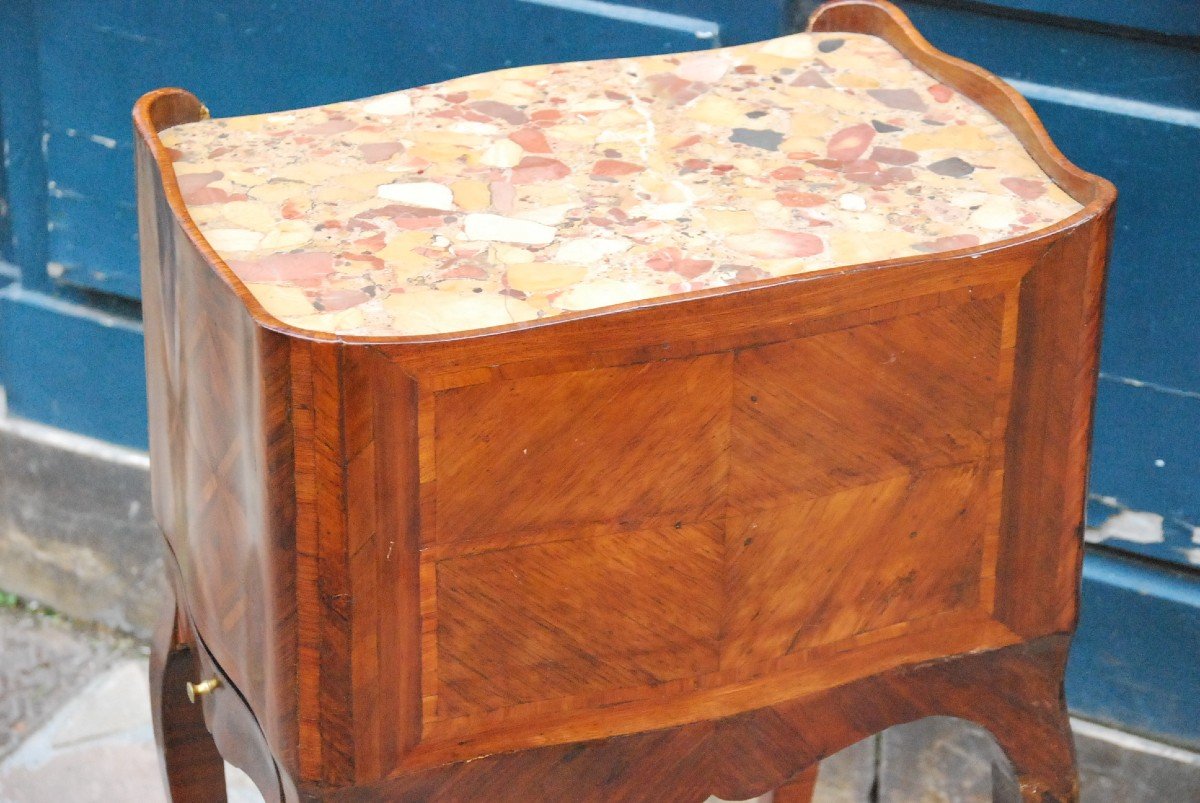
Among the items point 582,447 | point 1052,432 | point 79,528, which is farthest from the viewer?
point 79,528

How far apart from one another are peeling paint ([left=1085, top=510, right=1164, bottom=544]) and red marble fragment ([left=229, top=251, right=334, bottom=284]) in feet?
3.24

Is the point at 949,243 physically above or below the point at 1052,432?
above

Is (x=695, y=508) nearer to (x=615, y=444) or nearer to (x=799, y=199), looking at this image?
(x=615, y=444)

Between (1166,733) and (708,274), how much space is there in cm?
103

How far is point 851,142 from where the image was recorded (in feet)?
3.97

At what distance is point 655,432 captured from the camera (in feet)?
3.23

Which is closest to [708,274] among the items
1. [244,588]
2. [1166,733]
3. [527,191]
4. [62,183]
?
[527,191]

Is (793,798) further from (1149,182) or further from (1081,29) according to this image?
(1081,29)

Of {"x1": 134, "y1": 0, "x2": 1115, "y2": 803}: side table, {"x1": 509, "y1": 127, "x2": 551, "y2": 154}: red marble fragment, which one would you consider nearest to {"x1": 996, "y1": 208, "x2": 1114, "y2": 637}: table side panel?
{"x1": 134, "y1": 0, "x2": 1115, "y2": 803}: side table

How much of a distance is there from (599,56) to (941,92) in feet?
1.61

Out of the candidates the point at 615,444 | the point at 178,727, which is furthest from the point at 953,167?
the point at 178,727

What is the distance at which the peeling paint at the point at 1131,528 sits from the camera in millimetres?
1684

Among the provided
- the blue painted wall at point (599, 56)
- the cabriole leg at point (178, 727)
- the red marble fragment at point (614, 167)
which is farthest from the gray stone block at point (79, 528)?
the red marble fragment at point (614, 167)

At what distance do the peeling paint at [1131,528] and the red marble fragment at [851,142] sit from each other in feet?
2.15
